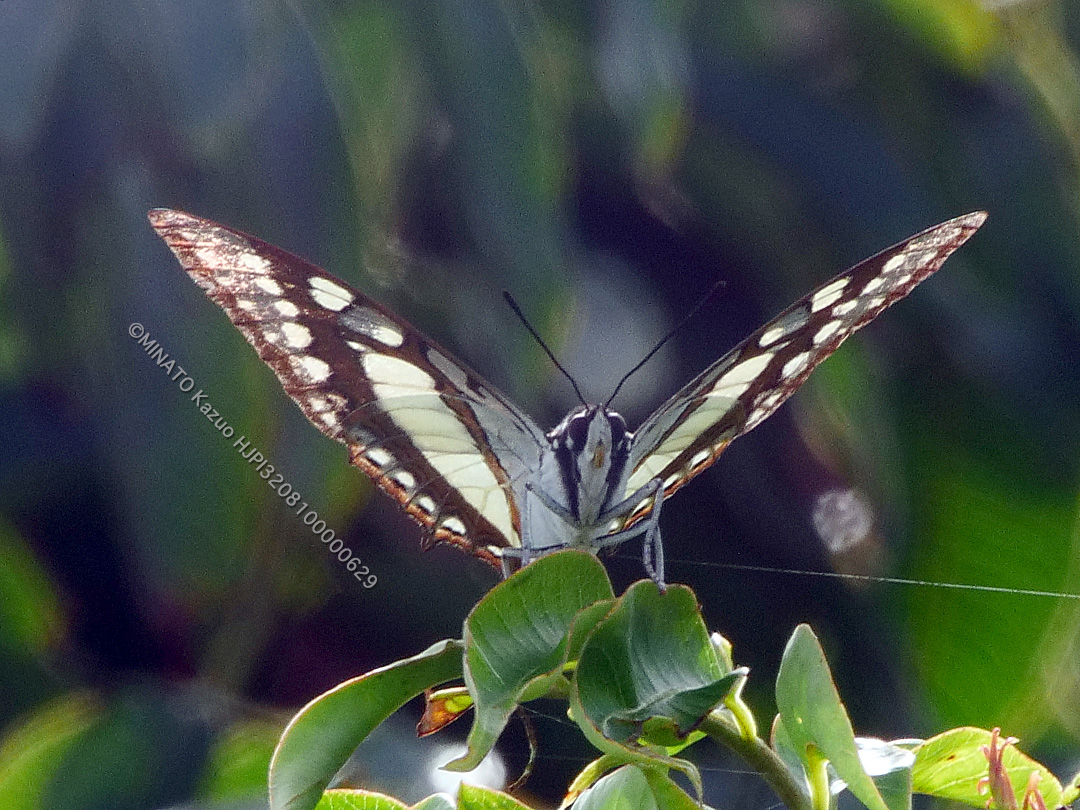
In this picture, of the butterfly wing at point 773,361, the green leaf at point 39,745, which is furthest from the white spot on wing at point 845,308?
the green leaf at point 39,745

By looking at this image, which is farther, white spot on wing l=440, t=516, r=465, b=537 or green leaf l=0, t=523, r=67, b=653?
green leaf l=0, t=523, r=67, b=653

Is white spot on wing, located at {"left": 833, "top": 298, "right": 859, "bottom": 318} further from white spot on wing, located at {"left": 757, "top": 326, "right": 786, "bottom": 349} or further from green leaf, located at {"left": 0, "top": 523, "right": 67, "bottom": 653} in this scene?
green leaf, located at {"left": 0, "top": 523, "right": 67, "bottom": 653}

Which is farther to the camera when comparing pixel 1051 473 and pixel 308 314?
pixel 1051 473

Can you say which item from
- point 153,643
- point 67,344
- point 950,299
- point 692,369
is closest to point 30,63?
point 67,344

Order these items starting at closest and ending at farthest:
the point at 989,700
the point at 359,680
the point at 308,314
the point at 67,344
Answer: the point at 359,680
the point at 308,314
the point at 67,344
the point at 989,700

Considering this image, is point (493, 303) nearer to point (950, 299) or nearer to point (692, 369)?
point (692, 369)

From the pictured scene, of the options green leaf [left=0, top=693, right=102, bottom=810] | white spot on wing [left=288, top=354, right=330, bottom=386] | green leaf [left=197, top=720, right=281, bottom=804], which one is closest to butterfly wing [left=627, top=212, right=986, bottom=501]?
white spot on wing [left=288, top=354, right=330, bottom=386]

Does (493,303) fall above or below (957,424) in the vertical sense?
A: above

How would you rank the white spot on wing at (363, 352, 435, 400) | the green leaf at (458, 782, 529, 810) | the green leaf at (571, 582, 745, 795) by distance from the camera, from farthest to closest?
the white spot on wing at (363, 352, 435, 400) < the green leaf at (458, 782, 529, 810) < the green leaf at (571, 582, 745, 795)
